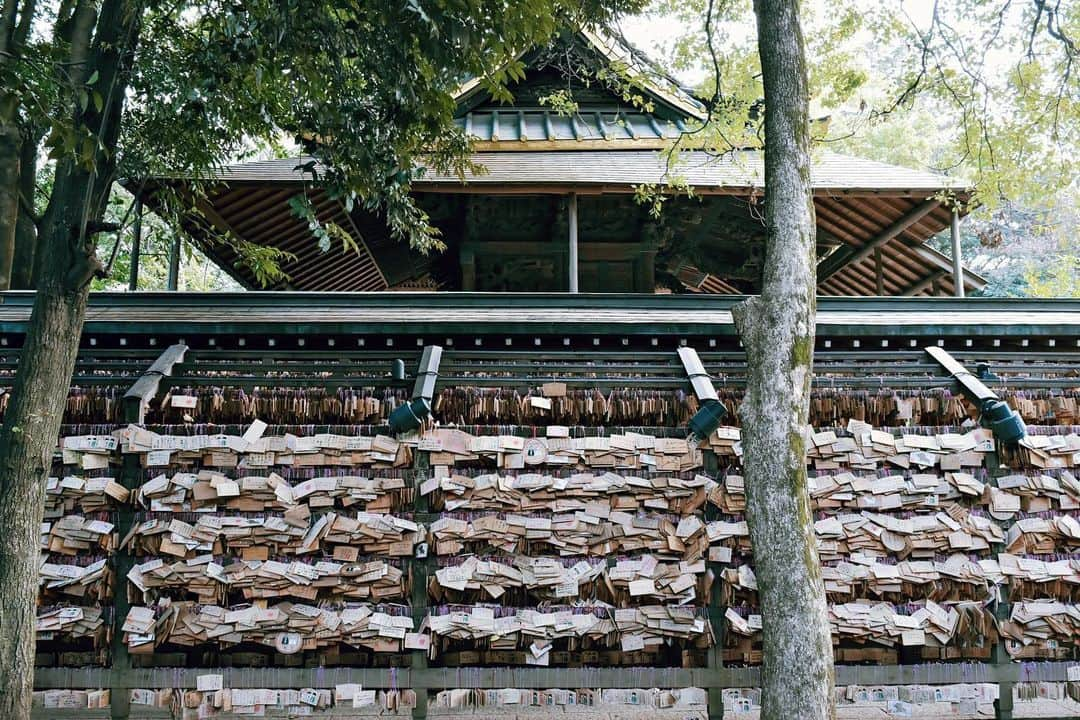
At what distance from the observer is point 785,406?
4977 mm

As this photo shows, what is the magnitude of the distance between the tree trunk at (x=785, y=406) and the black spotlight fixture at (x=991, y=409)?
7.94 ft

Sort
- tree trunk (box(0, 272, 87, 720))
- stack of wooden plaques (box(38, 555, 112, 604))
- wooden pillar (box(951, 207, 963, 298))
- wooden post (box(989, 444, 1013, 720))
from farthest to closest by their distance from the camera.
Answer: wooden pillar (box(951, 207, 963, 298)) < wooden post (box(989, 444, 1013, 720)) < stack of wooden plaques (box(38, 555, 112, 604)) < tree trunk (box(0, 272, 87, 720))

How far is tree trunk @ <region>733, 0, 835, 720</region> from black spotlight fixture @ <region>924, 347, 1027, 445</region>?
7.94 ft

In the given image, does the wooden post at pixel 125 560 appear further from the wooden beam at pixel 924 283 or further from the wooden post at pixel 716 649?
the wooden beam at pixel 924 283

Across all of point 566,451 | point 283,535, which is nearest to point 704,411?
point 566,451

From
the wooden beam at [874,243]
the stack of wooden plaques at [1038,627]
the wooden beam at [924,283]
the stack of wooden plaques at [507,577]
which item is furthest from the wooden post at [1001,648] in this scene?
the wooden beam at [924,283]

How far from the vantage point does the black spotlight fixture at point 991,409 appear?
6348mm

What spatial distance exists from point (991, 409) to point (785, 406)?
2636mm

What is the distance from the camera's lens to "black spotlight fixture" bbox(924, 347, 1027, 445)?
6.35 m

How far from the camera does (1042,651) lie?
6.36 meters

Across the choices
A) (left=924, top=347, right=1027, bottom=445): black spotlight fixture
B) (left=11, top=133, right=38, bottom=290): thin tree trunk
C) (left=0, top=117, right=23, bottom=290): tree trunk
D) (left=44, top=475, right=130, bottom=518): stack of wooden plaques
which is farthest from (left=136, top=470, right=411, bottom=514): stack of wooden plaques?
(left=11, top=133, right=38, bottom=290): thin tree trunk

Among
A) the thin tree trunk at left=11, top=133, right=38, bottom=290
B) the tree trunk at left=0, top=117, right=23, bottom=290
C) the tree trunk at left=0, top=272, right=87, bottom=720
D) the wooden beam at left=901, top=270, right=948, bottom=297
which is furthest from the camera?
the wooden beam at left=901, top=270, right=948, bottom=297

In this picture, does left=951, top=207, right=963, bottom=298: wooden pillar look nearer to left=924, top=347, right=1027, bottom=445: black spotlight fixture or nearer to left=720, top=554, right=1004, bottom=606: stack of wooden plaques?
left=924, top=347, right=1027, bottom=445: black spotlight fixture

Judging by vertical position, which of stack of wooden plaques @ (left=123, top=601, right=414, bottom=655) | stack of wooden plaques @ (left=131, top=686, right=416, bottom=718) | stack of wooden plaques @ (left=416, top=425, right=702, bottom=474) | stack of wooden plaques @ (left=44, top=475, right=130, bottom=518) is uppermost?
stack of wooden plaques @ (left=416, top=425, right=702, bottom=474)
